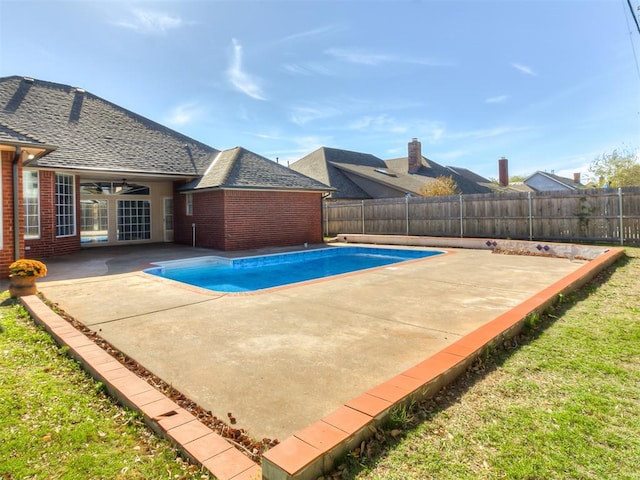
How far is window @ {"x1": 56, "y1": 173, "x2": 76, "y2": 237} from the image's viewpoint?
44.1ft

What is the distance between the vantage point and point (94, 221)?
16.9m

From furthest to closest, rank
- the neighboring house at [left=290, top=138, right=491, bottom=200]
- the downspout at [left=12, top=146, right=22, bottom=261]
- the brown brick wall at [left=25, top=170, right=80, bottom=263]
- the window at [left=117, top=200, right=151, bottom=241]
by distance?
the neighboring house at [left=290, top=138, right=491, bottom=200] < the window at [left=117, top=200, right=151, bottom=241] < the brown brick wall at [left=25, top=170, right=80, bottom=263] < the downspout at [left=12, top=146, right=22, bottom=261]

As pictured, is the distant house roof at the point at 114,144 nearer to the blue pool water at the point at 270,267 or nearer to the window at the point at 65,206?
the window at the point at 65,206

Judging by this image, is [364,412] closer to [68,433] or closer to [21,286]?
[68,433]

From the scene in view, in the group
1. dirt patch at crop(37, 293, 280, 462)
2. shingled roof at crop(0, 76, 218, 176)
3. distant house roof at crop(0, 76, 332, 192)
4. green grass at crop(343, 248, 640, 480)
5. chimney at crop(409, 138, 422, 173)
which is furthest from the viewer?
chimney at crop(409, 138, 422, 173)

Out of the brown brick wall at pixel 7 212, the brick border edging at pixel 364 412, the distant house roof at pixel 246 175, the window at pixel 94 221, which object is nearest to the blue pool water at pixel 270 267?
the brown brick wall at pixel 7 212

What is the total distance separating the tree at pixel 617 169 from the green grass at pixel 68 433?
37915 millimetres

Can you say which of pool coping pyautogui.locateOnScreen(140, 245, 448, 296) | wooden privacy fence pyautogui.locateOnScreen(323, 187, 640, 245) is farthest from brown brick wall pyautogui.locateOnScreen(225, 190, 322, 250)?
wooden privacy fence pyautogui.locateOnScreen(323, 187, 640, 245)

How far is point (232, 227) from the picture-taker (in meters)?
14.9

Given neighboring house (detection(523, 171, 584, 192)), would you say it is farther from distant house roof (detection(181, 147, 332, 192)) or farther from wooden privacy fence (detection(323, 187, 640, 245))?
distant house roof (detection(181, 147, 332, 192))

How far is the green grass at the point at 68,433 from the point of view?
2336 mm

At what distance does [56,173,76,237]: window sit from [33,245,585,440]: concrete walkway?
199 inches

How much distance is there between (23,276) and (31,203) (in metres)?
6.78

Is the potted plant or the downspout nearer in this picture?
the potted plant
